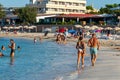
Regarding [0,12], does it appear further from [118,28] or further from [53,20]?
[118,28]

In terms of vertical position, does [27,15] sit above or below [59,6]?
below

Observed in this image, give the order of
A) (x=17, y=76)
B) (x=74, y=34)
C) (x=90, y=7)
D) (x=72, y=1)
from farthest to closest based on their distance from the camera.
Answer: (x=90, y=7) < (x=72, y=1) < (x=74, y=34) < (x=17, y=76)

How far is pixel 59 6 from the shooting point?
4419 inches

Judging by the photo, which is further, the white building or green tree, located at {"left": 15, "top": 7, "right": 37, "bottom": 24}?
the white building

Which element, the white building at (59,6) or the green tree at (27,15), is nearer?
the green tree at (27,15)

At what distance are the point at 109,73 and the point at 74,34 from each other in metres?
47.1

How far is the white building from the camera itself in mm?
110625

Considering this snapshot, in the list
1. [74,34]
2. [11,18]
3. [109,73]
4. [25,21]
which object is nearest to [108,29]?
[74,34]

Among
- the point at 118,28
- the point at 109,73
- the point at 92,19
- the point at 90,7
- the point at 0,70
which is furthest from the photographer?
the point at 90,7

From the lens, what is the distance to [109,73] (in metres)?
15.4

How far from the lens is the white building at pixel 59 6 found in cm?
11062

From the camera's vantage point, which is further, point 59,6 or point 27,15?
point 59,6

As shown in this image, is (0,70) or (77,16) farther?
(77,16)

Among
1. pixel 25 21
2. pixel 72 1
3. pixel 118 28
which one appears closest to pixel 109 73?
pixel 118 28
